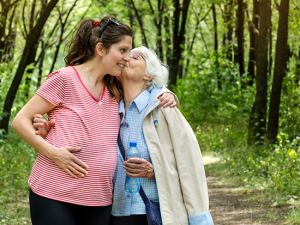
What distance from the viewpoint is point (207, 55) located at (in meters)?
13.9

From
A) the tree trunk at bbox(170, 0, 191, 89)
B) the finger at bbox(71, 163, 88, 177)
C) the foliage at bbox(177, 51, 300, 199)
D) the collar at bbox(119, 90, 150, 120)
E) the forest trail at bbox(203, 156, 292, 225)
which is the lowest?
the forest trail at bbox(203, 156, 292, 225)

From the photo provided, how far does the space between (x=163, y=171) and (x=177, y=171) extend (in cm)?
13

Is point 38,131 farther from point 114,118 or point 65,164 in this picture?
point 114,118

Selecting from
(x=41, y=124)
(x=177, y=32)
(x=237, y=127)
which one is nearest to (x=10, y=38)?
(x=177, y=32)

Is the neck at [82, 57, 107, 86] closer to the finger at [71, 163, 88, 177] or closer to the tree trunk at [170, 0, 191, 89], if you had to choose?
the finger at [71, 163, 88, 177]

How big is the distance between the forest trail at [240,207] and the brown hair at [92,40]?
3.66m

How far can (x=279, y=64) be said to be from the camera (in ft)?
28.4

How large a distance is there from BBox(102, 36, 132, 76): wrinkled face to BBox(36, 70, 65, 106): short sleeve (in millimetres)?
389

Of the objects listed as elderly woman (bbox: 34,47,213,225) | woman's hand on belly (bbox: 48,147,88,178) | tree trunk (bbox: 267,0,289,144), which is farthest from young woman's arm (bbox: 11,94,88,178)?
tree trunk (bbox: 267,0,289,144)

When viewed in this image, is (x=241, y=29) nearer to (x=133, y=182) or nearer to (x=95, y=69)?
(x=95, y=69)

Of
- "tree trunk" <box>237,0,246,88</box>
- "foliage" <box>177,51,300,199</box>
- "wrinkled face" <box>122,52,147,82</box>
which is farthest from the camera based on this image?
"tree trunk" <box>237,0,246,88</box>

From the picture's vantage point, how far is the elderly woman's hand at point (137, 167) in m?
2.69

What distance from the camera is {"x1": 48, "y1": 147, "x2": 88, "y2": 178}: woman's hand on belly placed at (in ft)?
8.16

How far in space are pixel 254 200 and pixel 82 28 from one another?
15.8 feet
